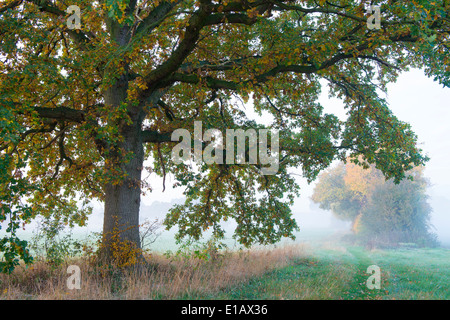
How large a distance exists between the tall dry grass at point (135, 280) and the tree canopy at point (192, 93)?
1157 mm

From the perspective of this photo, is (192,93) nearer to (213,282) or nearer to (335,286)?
(213,282)

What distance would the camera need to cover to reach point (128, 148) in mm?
9906

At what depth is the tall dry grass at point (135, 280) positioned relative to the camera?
712cm

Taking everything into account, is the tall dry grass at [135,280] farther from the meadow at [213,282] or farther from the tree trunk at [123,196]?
the tree trunk at [123,196]

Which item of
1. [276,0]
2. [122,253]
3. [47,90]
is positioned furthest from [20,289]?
[276,0]

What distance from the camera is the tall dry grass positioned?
7121 mm

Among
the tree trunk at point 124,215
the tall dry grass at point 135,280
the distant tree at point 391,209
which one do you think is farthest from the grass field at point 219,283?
the distant tree at point 391,209

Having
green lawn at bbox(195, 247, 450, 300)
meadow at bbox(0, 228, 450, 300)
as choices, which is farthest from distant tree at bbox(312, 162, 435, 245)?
meadow at bbox(0, 228, 450, 300)

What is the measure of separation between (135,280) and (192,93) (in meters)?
6.55

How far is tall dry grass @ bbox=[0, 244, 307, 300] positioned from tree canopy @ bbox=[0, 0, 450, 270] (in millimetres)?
1157

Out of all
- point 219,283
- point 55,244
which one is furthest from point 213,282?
point 55,244

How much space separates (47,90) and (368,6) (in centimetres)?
918

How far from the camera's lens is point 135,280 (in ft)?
27.1

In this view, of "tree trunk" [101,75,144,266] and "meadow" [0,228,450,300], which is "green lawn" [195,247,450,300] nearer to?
"meadow" [0,228,450,300]
